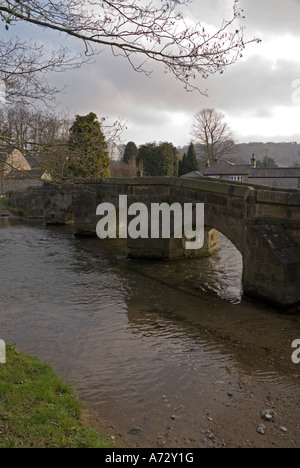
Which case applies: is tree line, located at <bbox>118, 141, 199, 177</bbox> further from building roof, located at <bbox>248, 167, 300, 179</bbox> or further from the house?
the house

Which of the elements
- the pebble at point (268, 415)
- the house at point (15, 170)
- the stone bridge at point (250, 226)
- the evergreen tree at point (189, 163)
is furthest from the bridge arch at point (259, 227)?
the evergreen tree at point (189, 163)

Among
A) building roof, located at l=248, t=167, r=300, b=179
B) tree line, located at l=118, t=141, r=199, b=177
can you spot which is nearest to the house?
tree line, located at l=118, t=141, r=199, b=177

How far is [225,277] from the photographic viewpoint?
11000 mm

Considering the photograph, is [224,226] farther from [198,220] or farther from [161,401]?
[161,401]

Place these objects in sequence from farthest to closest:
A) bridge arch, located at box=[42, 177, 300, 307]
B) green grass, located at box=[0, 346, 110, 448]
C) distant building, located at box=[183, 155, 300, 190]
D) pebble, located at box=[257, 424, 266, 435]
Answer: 1. distant building, located at box=[183, 155, 300, 190]
2. bridge arch, located at box=[42, 177, 300, 307]
3. pebble, located at box=[257, 424, 266, 435]
4. green grass, located at box=[0, 346, 110, 448]

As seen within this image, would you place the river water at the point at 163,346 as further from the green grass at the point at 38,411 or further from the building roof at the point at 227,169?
the building roof at the point at 227,169

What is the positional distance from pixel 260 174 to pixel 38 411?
39052mm

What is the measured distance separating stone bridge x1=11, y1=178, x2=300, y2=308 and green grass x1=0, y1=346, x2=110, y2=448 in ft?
11.5

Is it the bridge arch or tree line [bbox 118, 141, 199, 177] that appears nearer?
the bridge arch

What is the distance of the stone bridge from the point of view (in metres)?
7.78

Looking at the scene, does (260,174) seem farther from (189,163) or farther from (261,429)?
(261,429)

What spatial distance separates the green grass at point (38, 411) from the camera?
3500mm

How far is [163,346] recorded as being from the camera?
6.43 metres

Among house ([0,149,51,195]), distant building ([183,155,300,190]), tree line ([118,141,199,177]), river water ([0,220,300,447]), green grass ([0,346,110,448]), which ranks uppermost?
tree line ([118,141,199,177])
